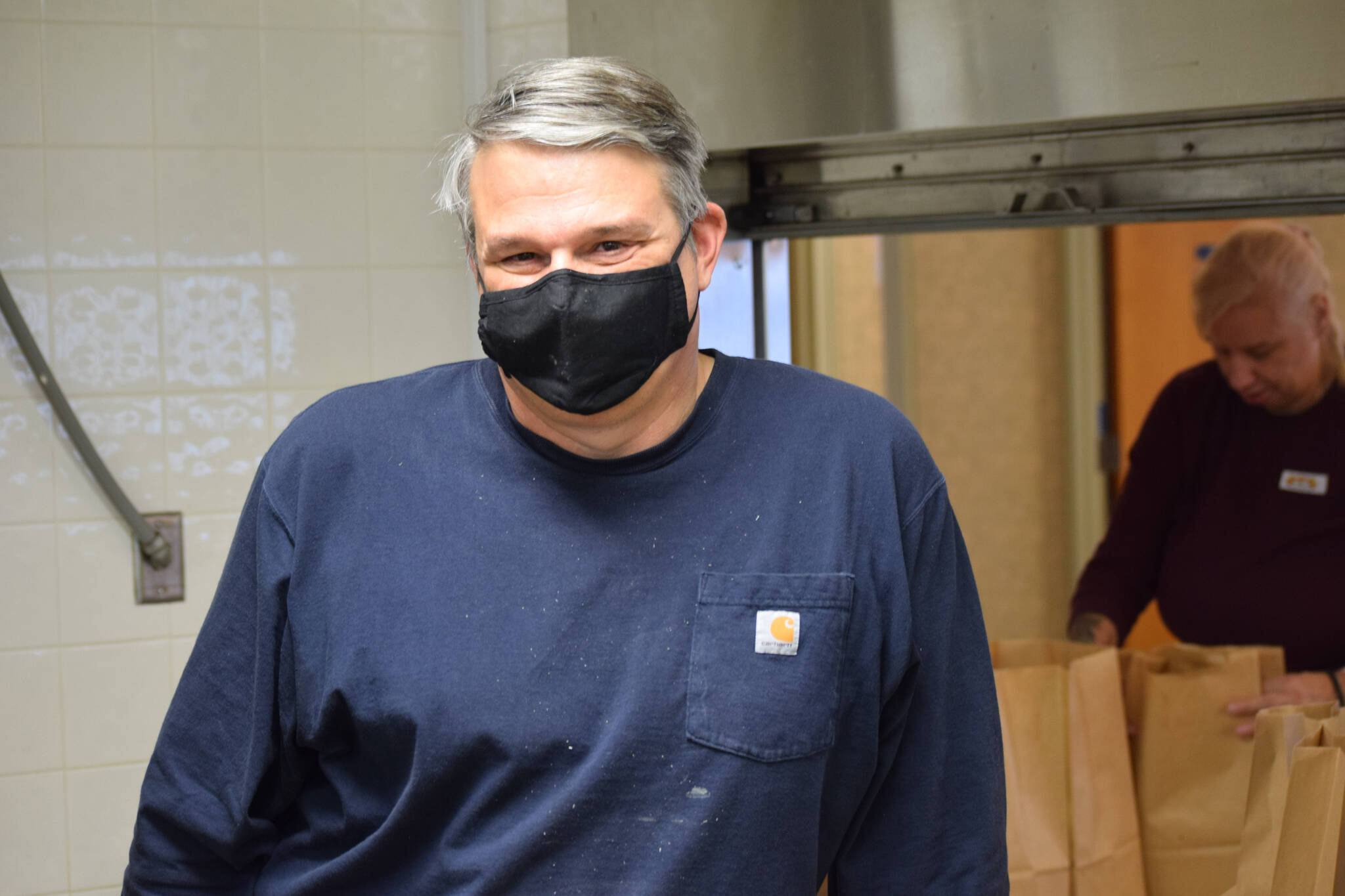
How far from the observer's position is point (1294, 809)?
3.45 ft

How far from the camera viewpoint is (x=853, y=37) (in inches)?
53.7

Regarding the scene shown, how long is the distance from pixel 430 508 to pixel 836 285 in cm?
190

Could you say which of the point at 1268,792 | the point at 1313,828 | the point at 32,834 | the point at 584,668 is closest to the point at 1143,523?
the point at 1268,792

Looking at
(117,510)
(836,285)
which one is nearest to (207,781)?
(117,510)

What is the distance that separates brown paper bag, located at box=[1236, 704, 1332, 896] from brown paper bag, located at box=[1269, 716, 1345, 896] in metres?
0.05

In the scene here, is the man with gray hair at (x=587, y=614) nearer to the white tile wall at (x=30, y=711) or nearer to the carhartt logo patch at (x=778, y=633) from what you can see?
the carhartt logo patch at (x=778, y=633)

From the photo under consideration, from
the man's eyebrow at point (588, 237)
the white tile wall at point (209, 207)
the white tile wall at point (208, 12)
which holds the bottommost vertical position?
the man's eyebrow at point (588, 237)

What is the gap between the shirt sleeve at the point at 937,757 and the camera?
1039 millimetres

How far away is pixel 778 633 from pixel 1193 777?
0.79 meters

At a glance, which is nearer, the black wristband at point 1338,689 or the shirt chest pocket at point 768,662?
the shirt chest pocket at point 768,662

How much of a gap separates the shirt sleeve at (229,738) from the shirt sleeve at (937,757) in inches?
20.7

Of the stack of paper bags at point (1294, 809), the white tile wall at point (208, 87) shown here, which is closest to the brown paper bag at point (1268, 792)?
the stack of paper bags at point (1294, 809)

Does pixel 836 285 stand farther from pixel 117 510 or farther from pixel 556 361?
pixel 556 361

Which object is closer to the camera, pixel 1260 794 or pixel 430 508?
pixel 430 508
